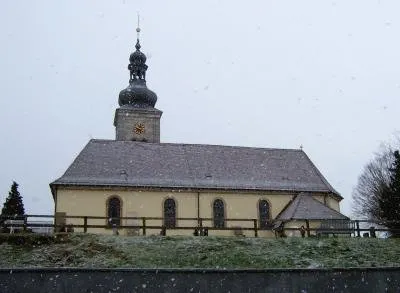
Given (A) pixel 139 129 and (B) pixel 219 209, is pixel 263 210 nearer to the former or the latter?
(B) pixel 219 209

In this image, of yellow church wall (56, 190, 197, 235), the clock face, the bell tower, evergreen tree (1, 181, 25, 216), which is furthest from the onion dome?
yellow church wall (56, 190, 197, 235)

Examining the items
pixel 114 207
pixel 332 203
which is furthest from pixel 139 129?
pixel 332 203

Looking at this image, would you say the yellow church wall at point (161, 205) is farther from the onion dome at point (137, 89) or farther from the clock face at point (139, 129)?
the onion dome at point (137, 89)

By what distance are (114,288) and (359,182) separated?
4518cm

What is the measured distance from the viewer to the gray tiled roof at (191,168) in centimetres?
3681

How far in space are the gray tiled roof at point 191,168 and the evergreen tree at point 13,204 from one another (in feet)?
32.3

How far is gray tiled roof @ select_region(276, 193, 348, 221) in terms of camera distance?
34.9 metres

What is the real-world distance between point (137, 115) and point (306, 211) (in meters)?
24.8

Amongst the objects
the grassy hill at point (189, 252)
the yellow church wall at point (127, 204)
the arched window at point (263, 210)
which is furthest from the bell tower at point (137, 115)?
the grassy hill at point (189, 252)

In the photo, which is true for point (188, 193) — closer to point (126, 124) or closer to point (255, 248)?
point (255, 248)

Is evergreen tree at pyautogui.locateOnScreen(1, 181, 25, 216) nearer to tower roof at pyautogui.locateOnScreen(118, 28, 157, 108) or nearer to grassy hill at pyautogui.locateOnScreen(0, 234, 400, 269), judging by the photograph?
tower roof at pyautogui.locateOnScreen(118, 28, 157, 108)

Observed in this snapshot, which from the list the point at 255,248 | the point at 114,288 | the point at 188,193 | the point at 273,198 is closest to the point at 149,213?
the point at 188,193

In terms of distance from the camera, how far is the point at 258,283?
17.3 meters

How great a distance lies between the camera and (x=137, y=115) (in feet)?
180
